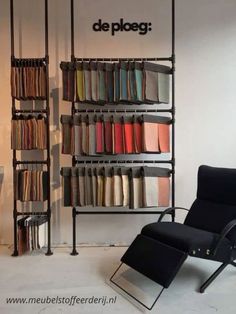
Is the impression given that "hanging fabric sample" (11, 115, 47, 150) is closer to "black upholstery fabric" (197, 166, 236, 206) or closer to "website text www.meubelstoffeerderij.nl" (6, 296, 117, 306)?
"website text www.meubelstoffeerderij.nl" (6, 296, 117, 306)

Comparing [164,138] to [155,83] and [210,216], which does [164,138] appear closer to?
[155,83]

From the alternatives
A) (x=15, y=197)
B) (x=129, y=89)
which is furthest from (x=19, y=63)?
(x=15, y=197)

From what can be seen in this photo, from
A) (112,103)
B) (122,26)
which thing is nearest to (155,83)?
(112,103)

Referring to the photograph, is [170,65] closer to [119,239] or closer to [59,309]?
[119,239]

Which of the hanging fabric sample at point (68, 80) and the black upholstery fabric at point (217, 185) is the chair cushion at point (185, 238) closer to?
the black upholstery fabric at point (217, 185)

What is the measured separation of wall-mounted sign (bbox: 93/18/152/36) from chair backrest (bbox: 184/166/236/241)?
69.1 inches

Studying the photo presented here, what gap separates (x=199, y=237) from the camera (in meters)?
2.61

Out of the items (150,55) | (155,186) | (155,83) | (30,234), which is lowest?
(30,234)

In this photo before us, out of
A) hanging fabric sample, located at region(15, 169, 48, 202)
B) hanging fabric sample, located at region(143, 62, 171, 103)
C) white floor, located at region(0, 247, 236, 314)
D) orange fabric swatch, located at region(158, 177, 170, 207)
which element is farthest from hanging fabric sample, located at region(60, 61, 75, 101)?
white floor, located at region(0, 247, 236, 314)

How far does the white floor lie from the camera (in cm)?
237

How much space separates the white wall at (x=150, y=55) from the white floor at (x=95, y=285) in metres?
0.52

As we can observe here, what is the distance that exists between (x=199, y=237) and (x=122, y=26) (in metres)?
2.51

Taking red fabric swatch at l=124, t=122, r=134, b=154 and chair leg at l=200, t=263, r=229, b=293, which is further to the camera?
red fabric swatch at l=124, t=122, r=134, b=154

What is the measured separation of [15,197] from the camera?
3.42 metres
